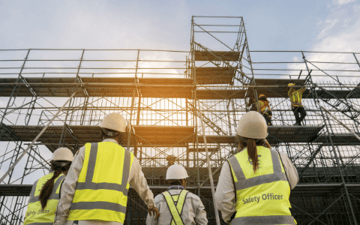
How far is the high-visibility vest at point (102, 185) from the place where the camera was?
7.72 feet

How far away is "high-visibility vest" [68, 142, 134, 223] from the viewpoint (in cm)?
Result: 235

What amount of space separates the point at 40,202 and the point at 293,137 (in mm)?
10288

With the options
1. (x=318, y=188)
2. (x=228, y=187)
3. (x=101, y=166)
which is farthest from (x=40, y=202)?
(x=318, y=188)

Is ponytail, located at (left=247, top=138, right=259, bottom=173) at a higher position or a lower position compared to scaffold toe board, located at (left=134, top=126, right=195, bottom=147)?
lower

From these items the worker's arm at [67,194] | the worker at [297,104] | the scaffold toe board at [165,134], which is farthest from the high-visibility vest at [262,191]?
the worker at [297,104]

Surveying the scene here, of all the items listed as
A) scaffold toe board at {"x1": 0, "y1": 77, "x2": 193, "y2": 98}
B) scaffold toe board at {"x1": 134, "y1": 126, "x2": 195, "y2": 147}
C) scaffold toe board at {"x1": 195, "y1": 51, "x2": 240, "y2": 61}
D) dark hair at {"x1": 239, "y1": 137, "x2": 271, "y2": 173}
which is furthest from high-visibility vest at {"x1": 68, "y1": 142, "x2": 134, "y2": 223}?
scaffold toe board at {"x1": 195, "y1": 51, "x2": 240, "y2": 61}

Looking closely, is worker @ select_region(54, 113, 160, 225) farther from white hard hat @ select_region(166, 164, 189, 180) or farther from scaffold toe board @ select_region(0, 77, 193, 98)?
scaffold toe board @ select_region(0, 77, 193, 98)

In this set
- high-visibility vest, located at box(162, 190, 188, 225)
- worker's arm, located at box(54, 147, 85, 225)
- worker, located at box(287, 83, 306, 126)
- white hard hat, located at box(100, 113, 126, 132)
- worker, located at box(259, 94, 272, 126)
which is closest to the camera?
worker's arm, located at box(54, 147, 85, 225)

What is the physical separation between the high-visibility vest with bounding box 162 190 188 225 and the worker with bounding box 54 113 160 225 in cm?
137

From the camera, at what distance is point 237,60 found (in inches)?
537

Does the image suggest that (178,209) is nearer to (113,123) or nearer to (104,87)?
(113,123)

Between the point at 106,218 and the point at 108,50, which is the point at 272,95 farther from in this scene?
the point at 106,218

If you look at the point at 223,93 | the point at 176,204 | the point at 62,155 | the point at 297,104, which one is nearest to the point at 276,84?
the point at 297,104

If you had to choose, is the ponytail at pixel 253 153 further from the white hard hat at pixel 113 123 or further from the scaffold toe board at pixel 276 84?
the scaffold toe board at pixel 276 84
